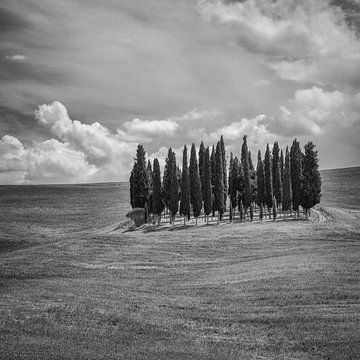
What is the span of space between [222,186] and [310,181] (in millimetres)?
17216

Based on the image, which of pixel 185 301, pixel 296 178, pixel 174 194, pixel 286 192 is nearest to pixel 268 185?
pixel 286 192

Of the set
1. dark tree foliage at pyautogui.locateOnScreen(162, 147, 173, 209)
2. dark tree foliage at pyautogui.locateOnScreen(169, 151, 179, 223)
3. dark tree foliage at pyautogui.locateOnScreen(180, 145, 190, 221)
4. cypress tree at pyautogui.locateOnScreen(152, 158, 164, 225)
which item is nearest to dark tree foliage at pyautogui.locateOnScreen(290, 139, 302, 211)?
dark tree foliage at pyautogui.locateOnScreen(180, 145, 190, 221)

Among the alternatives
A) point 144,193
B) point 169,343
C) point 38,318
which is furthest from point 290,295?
point 144,193

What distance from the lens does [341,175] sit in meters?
187

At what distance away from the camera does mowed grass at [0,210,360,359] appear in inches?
845

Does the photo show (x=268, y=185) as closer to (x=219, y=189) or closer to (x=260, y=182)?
(x=260, y=182)

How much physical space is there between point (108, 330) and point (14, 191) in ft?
494

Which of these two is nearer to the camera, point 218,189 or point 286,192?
point 218,189

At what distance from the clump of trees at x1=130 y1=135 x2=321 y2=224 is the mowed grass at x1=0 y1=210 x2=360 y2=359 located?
80.2ft

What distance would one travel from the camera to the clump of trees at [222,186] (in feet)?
263

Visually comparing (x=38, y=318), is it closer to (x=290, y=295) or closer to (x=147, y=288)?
(x=147, y=288)

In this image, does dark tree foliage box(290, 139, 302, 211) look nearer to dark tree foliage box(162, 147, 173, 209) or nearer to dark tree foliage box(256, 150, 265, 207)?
dark tree foliage box(256, 150, 265, 207)

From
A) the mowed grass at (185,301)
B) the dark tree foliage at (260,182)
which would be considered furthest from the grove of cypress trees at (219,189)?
the mowed grass at (185,301)

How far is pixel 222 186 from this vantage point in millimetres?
84750
